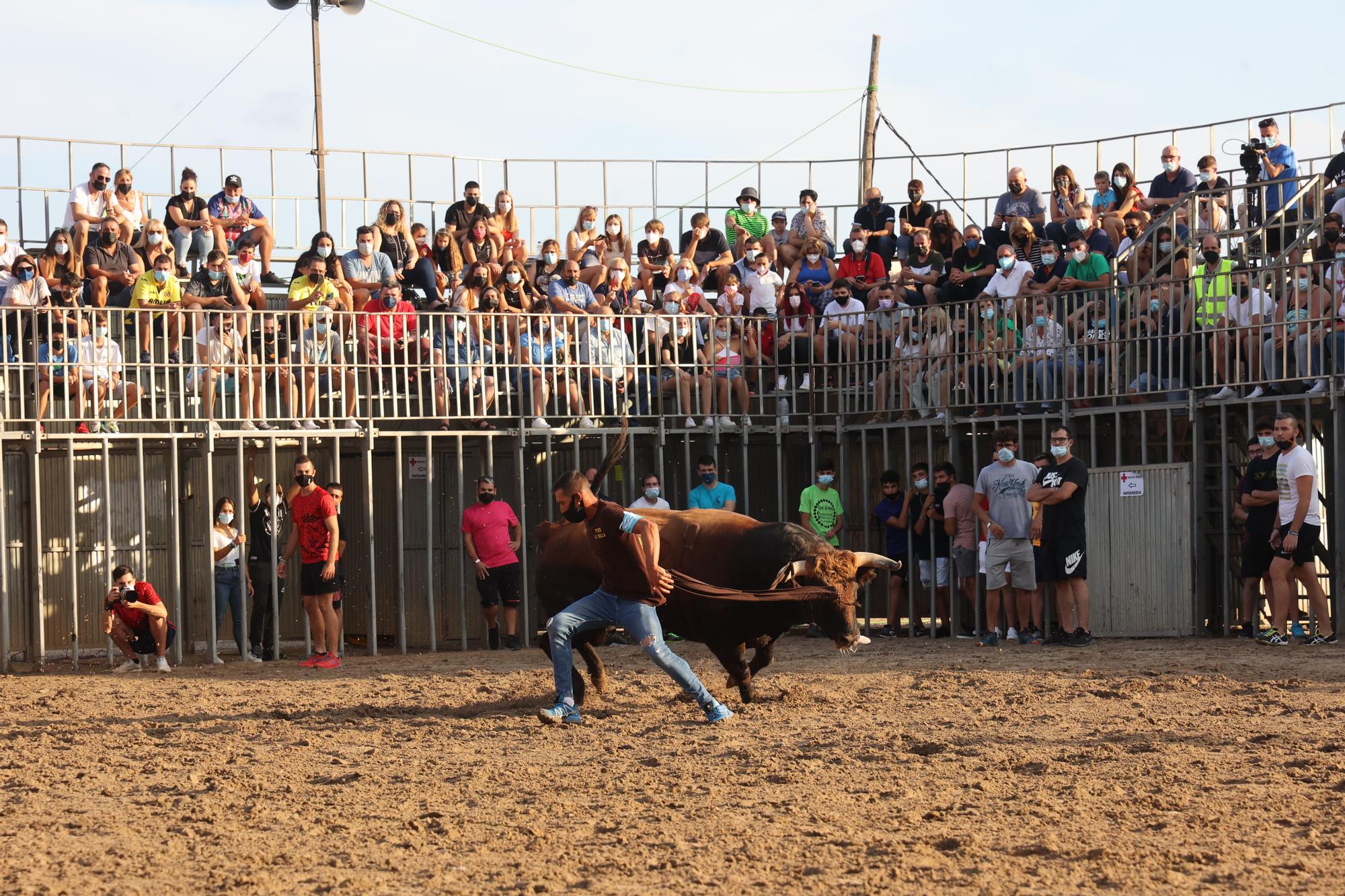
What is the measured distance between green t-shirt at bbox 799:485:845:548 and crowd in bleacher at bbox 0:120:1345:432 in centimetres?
129

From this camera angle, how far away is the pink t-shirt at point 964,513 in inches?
757

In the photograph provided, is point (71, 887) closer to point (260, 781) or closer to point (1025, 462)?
point (260, 781)

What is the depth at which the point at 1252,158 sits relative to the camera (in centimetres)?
2050

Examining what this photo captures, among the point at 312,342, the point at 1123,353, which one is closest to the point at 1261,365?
the point at 1123,353

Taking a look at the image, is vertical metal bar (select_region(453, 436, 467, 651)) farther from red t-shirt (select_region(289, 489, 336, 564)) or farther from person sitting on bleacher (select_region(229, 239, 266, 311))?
person sitting on bleacher (select_region(229, 239, 266, 311))

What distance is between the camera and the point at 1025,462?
18.5 metres

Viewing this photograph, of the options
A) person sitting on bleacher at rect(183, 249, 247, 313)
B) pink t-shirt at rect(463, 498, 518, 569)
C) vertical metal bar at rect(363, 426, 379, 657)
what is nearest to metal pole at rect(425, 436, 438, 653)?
pink t-shirt at rect(463, 498, 518, 569)

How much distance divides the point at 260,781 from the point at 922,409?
454 inches

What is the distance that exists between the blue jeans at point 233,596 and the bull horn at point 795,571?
8.33 metres

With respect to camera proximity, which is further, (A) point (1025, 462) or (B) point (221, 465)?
(B) point (221, 465)

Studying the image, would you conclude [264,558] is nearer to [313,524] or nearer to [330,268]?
[313,524]

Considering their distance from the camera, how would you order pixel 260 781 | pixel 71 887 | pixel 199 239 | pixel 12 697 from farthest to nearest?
1. pixel 199 239
2. pixel 12 697
3. pixel 260 781
4. pixel 71 887

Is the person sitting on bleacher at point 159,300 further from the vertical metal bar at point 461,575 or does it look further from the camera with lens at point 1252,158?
the camera with lens at point 1252,158

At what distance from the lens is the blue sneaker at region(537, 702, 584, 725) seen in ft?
39.9
